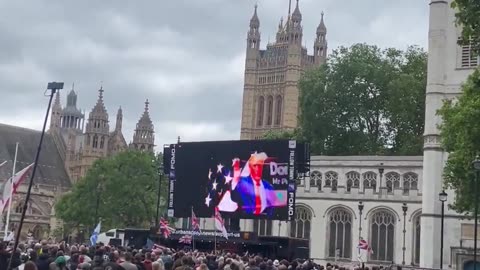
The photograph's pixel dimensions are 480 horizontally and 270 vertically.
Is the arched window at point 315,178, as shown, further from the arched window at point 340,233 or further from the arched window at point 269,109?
the arched window at point 269,109

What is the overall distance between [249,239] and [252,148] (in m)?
5.30

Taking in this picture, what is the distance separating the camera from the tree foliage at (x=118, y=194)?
197 ft

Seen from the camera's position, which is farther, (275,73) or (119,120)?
(275,73)

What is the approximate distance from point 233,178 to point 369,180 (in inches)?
470

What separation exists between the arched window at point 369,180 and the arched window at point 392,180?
0.79 m

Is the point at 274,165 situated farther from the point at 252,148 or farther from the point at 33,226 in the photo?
the point at 33,226

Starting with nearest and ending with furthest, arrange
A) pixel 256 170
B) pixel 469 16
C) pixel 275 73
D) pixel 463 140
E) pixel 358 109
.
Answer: pixel 469 16 < pixel 463 140 < pixel 256 170 < pixel 358 109 < pixel 275 73

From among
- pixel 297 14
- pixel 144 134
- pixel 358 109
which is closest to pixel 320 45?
pixel 297 14

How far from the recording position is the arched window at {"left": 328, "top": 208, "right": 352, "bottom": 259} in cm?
4928

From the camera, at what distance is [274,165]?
4028 centimetres

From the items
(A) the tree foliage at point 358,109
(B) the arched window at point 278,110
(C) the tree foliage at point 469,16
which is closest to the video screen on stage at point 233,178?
(C) the tree foliage at point 469,16

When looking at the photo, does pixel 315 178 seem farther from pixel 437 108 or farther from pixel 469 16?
pixel 469 16

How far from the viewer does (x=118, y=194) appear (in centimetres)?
6034

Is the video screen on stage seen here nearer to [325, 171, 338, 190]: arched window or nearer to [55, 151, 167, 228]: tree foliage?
[325, 171, 338, 190]: arched window
